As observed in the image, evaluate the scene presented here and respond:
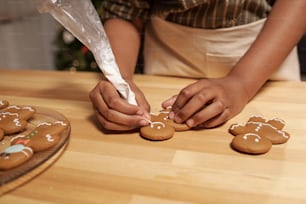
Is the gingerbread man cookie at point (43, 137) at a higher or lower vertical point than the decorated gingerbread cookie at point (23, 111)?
higher

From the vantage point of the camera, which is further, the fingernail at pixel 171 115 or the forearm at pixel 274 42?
the forearm at pixel 274 42

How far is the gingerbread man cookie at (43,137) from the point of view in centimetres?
55

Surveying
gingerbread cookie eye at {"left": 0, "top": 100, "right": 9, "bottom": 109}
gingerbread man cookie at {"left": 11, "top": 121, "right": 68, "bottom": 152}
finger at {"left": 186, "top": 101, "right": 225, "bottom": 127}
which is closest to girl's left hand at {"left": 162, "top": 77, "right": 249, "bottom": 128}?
finger at {"left": 186, "top": 101, "right": 225, "bottom": 127}

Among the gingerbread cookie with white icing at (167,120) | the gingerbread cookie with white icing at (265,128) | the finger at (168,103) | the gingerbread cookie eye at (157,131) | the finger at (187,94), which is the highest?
the finger at (187,94)

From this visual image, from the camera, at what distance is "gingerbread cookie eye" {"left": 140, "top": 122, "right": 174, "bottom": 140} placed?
1.98ft

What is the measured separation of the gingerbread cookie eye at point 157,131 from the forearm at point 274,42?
0.23m

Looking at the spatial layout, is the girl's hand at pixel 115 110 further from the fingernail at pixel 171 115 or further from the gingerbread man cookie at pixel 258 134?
the gingerbread man cookie at pixel 258 134

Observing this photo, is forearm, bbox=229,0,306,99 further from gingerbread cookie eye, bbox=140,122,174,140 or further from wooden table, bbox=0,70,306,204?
gingerbread cookie eye, bbox=140,122,174,140

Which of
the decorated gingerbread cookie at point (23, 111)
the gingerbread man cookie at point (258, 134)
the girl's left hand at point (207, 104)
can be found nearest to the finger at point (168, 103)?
the girl's left hand at point (207, 104)

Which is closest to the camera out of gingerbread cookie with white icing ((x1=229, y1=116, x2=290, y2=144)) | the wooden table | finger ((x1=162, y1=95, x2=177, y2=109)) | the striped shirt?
the wooden table

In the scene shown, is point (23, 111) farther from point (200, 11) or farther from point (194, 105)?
point (200, 11)

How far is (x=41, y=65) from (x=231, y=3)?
41.8 inches

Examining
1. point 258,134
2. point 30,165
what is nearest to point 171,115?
point 258,134

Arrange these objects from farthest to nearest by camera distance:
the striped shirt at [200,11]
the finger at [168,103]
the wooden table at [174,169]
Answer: the striped shirt at [200,11]
the finger at [168,103]
the wooden table at [174,169]
